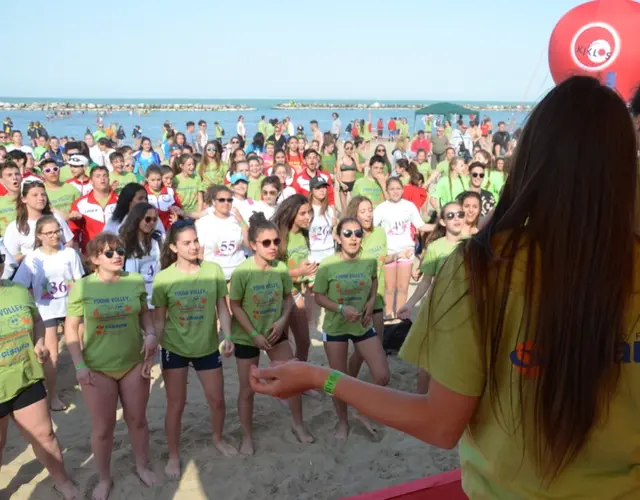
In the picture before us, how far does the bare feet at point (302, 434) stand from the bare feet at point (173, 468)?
979mm

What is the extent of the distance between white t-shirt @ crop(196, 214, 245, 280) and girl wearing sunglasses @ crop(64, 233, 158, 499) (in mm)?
2048

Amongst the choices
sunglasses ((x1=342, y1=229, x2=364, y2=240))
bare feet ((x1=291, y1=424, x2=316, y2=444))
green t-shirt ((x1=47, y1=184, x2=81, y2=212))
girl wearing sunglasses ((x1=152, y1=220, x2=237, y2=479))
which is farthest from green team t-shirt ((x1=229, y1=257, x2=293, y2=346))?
green t-shirt ((x1=47, y1=184, x2=81, y2=212))

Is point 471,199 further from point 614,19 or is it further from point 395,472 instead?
point 614,19

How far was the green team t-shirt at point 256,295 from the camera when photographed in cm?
453

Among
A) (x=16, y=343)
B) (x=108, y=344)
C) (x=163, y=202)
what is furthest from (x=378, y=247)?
(x=163, y=202)

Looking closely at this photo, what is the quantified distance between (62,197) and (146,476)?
→ 4.20 meters

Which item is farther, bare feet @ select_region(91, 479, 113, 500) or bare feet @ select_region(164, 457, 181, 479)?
bare feet @ select_region(164, 457, 181, 479)

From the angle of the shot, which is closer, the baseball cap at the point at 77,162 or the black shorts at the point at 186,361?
the black shorts at the point at 186,361

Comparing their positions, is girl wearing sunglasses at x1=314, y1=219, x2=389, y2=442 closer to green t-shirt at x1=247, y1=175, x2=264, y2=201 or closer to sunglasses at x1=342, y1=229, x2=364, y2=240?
sunglasses at x1=342, y1=229, x2=364, y2=240

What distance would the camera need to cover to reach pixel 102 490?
4.10m

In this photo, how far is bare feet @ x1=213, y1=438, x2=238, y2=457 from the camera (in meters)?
4.62

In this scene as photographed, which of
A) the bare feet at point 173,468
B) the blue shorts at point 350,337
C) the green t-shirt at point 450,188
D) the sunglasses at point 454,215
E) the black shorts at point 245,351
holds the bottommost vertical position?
the bare feet at point 173,468

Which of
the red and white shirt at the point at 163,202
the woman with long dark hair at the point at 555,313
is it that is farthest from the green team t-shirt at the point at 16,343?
the red and white shirt at the point at 163,202

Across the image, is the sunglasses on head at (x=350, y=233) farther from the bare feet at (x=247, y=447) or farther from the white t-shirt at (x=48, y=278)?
the white t-shirt at (x=48, y=278)
